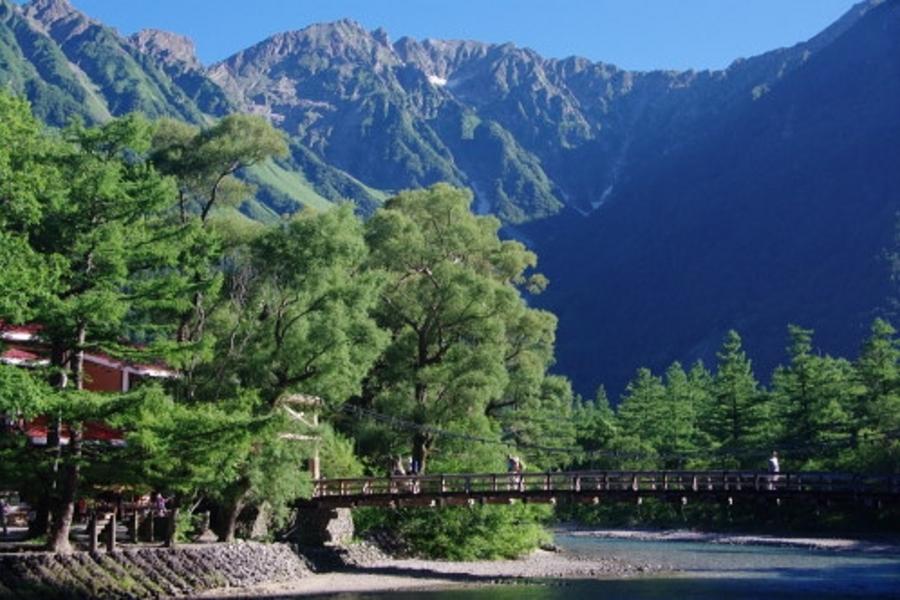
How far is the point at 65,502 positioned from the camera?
1222 inches

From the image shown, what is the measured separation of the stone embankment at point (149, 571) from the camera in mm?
29266

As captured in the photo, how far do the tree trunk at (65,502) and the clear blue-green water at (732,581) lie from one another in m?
8.60

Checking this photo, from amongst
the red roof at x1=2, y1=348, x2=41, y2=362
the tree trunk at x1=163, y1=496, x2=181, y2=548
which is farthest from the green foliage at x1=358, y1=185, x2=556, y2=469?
the red roof at x1=2, y1=348, x2=41, y2=362

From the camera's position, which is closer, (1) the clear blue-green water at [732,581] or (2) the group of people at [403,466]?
(1) the clear blue-green water at [732,581]

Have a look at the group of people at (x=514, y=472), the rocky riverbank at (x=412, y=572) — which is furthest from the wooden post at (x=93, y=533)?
the group of people at (x=514, y=472)

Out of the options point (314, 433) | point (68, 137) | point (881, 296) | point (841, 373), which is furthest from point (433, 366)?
point (881, 296)

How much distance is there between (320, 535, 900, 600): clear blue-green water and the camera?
3628 cm

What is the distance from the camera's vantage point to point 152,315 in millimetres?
39750

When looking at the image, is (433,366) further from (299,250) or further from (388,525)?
(299,250)

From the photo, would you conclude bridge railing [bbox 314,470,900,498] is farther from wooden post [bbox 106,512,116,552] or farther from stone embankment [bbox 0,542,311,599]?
wooden post [bbox 106,512,116,552]

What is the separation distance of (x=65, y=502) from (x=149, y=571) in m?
3.73

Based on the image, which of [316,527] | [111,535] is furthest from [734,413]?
[111,535]

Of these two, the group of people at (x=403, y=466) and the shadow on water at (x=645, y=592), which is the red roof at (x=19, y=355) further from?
the group of people at (x=403, y=466)

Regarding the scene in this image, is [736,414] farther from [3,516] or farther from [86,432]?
[3,516]
